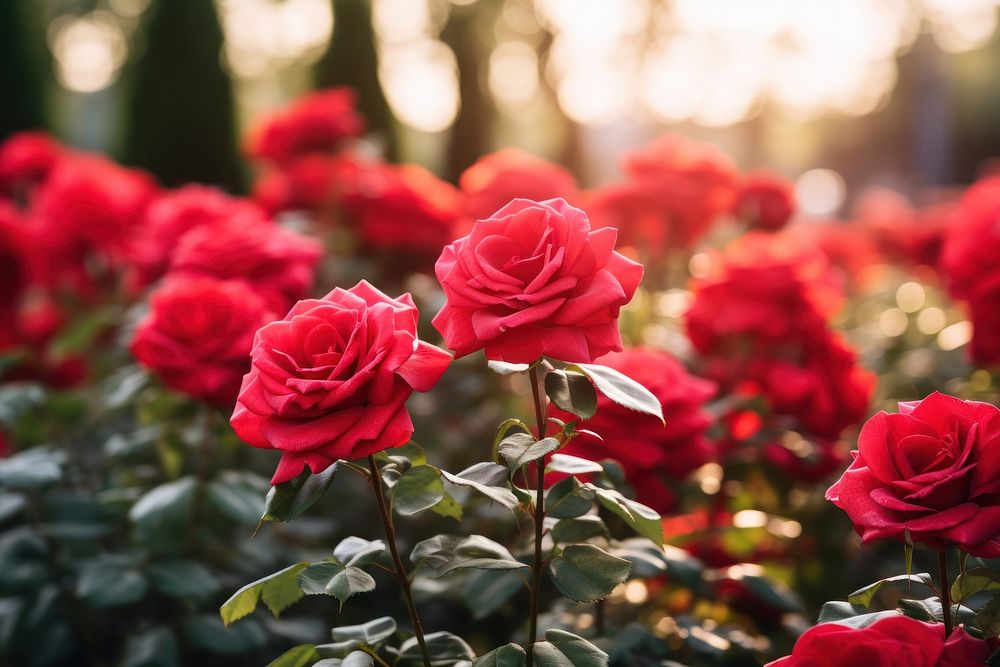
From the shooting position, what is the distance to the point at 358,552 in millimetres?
1030

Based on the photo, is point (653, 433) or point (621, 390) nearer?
point (621, 390)

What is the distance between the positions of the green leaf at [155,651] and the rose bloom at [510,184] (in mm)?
1244

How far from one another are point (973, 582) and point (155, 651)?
125 centimetres

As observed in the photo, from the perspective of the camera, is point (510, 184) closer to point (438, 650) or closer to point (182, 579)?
point (182, 579)

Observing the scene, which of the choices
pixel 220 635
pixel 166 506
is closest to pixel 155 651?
pixel 220 635

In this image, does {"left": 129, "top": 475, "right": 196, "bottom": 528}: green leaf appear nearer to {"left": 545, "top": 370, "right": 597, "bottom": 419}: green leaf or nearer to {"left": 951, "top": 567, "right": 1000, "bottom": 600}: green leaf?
{"left": 545, "top": 370, "right": 597, "bottom": 419}: green leaf

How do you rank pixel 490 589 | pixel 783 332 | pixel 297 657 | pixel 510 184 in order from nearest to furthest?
1. pixel 297 657
2. pixel 490 589
3. pixel 783 332
4. pixel 510 184

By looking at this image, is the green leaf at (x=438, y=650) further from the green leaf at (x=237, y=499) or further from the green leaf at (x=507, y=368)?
the green leaf at (x=237, y=499)

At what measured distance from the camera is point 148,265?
2090 mm

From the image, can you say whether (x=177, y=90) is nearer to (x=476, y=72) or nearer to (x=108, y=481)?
(x=476, y=72)

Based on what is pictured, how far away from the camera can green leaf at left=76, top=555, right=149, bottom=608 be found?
150cm

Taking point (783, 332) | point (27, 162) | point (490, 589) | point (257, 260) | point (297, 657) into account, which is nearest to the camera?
point (297, 657)

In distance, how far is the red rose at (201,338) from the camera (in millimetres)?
1489

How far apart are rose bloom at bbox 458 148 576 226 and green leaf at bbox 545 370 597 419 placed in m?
1.35
